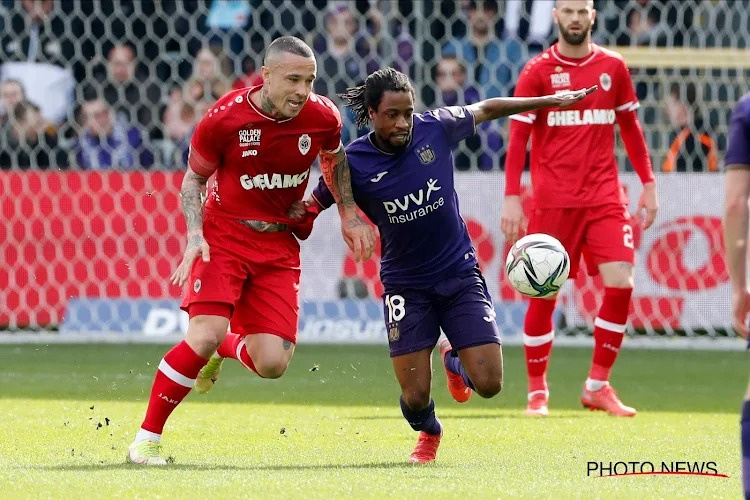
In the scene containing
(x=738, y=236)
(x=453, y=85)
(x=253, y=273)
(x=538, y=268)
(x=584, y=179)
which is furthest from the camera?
(x=453, y=85)

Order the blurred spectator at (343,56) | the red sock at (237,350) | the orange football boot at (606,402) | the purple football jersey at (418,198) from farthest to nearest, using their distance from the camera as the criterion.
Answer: the blurred spectator at (343,56) → the orange football boot at (606,402) → the red sock at (237,350) → the purple football jersey at (418,198)

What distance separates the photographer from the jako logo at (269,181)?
6.19 m

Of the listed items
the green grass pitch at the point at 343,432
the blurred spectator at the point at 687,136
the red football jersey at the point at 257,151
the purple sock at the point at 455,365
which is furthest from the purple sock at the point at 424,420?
the blurred spectator at the point at 687,136

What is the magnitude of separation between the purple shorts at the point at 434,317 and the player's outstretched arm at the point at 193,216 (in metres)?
0.93

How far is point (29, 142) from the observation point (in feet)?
39.7

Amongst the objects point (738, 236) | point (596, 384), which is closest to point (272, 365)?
point (596, 384)

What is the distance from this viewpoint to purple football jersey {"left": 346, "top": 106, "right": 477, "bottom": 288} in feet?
20.0

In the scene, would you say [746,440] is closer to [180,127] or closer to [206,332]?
[206,332]

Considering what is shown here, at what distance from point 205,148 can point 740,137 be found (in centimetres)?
281

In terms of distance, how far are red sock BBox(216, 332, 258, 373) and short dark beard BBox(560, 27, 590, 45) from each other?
2.69 meters

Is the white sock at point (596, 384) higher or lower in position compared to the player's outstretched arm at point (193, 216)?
lower

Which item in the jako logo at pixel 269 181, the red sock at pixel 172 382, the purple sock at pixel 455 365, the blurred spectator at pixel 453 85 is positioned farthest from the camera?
the blurred spectator at pixel 453 85

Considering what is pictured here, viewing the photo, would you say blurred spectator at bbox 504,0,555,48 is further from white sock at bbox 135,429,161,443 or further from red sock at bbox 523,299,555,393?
white sock at bbox 135,429,161,443

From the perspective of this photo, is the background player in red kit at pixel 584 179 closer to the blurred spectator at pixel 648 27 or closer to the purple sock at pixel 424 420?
the purple sock at pixel 424 420
